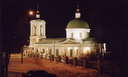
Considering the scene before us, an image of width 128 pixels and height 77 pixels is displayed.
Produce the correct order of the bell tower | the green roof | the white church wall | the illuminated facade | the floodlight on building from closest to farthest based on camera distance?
the floodlight on building < the illuminated facade < the green roof < the white church wall < the bell tower

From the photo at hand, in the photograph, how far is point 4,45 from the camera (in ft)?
79.3

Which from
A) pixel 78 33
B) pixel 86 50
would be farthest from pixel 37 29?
pixel 86 50

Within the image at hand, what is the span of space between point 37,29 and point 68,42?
9.78 metres

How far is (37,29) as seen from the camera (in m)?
68.8

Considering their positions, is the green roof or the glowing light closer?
the glowing light

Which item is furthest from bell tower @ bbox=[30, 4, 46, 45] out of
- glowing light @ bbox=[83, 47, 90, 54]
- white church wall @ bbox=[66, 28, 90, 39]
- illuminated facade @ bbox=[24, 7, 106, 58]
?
glowing light @ bbox=[83, 47, 90, 54]

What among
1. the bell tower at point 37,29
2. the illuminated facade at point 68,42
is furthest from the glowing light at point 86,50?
the bell tower at point 37,29

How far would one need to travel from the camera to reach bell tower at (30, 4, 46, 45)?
224 ft

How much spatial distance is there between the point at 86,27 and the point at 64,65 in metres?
28.2

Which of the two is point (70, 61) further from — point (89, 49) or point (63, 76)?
point (89, 49)

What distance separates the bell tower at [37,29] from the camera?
224 ft

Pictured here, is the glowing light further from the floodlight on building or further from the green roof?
the green roof

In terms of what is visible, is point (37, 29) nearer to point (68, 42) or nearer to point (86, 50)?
point (68, 42)

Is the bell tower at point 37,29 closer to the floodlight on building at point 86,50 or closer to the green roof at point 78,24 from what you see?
the green roof at point 78,24
